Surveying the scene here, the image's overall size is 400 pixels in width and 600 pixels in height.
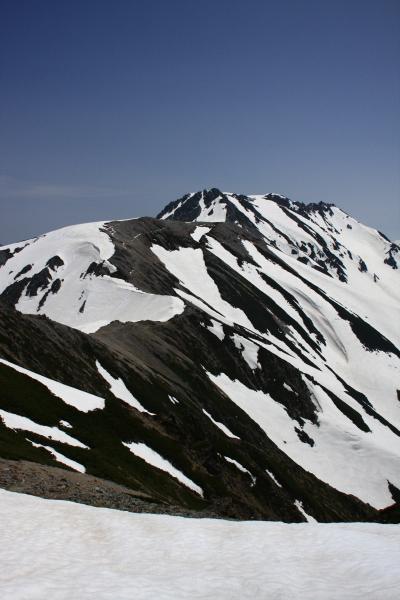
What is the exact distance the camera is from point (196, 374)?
278 feet

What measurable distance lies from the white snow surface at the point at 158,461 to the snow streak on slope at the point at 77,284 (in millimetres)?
42318

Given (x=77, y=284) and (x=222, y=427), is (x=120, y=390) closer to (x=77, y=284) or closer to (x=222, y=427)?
(x=222, y=427)

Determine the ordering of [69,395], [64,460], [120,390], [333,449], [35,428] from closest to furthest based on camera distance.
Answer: [64,460], [35,428], [69,395], [120,390], [333,449]

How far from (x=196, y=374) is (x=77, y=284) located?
4949cm

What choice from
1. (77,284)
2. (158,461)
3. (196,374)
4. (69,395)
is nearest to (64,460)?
(69,395)

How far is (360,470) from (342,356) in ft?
237

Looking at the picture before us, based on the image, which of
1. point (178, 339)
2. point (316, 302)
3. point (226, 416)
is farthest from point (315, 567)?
point (316, 302)

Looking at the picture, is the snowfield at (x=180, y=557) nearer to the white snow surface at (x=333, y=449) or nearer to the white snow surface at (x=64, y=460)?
the white snow surface at (x=64, y=460)

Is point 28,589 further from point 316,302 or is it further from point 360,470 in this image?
point 316,302

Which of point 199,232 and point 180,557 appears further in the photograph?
point 199,232

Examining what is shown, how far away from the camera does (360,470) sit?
88.9 meters

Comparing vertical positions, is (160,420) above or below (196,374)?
below

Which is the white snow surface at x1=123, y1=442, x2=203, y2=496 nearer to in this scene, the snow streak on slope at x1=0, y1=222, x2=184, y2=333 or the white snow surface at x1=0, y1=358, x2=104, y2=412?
the white snow surface at x1=0, y1=358, x2=104, y2=412

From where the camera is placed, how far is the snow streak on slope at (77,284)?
339 ft
